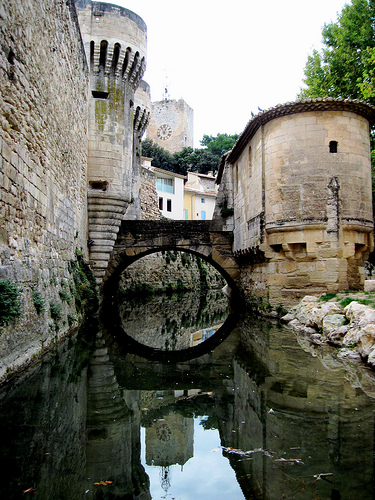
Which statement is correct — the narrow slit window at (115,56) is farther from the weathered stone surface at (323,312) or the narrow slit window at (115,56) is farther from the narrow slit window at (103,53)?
the weathered stone surface at (323,312)

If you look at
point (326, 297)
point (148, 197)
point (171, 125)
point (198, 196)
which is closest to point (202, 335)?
point (326, 297)

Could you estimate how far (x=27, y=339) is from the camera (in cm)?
630

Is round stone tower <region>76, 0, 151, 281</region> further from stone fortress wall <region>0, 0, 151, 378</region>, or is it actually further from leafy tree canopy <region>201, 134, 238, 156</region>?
leafy tree canopy <region>201, 134, 238, 156</region>

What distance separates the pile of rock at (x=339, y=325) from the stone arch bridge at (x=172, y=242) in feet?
18.8

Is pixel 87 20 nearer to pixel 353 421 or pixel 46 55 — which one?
pixel 46 55

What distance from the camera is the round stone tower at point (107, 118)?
1406 centimetres

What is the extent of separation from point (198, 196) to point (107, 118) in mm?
31265

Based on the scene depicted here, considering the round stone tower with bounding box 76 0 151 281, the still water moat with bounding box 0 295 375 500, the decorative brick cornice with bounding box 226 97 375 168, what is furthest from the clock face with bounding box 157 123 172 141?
the still water moat with bounding box 0 295 375 500

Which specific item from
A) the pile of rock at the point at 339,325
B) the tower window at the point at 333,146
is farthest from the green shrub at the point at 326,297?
the tower window at the point at 333,146

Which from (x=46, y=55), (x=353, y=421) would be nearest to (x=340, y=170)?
(x=46, y=55)

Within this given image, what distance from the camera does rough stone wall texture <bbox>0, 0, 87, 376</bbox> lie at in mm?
5906

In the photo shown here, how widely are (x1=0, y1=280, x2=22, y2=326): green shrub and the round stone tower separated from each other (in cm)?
870

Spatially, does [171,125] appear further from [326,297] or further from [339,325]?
[339,325]

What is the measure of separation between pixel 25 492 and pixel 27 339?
12.4ft
